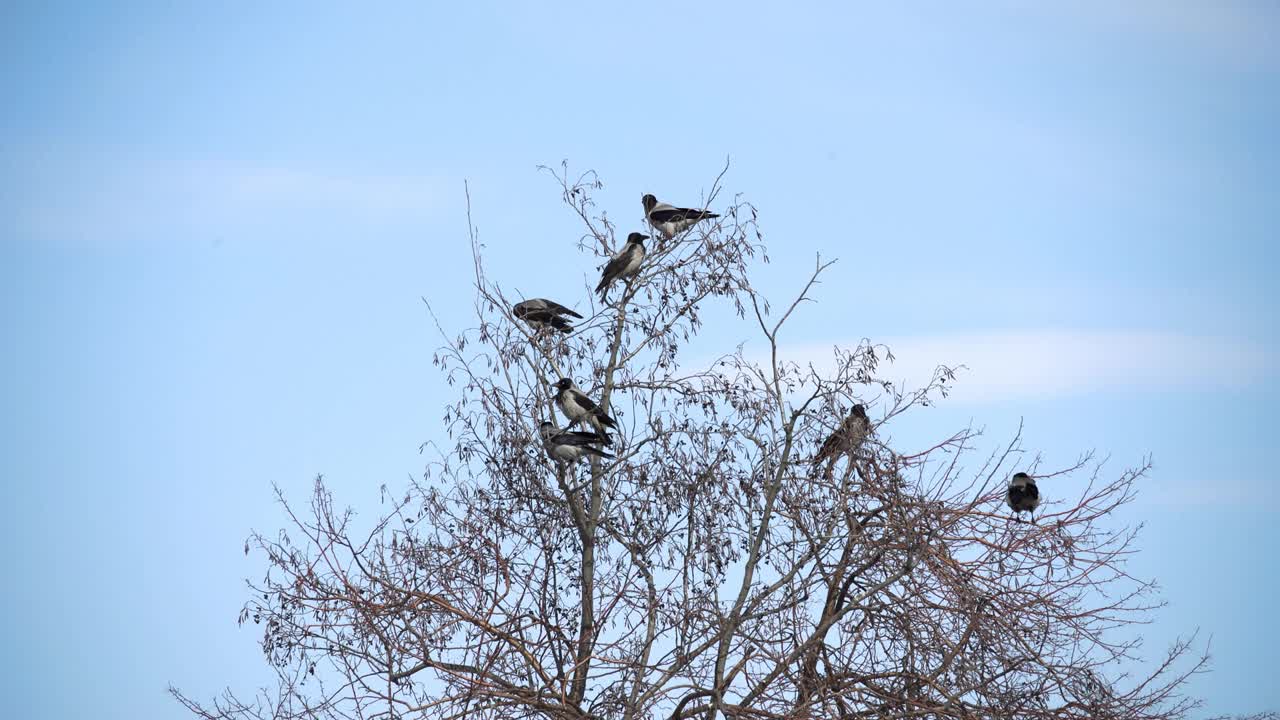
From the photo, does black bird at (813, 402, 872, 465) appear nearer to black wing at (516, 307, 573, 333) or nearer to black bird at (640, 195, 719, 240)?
black bird at (640, 195, 719, 240)

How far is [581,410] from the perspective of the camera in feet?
40.2

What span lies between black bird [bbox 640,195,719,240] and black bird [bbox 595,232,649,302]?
537 mm

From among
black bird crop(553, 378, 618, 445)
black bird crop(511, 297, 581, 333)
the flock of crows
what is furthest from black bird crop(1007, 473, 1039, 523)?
black bird crop(511, 297, 581, 333)

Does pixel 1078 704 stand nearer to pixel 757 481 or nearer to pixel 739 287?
pixel 757 481

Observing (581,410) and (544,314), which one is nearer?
(581,410)

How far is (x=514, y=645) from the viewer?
10.4 m

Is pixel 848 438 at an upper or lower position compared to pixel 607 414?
lower

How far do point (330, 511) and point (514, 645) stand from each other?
2082 mm

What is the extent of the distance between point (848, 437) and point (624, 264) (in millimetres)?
3423

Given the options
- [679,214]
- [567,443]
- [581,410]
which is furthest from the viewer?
[679,214]

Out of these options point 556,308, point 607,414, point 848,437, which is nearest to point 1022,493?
point 848,437

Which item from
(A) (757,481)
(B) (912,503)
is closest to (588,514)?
(A) (757,481)

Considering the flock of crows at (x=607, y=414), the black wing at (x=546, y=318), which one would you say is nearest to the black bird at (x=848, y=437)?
the flock of crows at (x=607, y=414)

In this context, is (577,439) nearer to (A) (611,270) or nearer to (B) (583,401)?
(B) (583,401)
